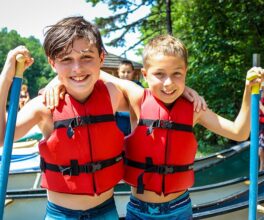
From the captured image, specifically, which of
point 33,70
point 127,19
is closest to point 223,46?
point 127,19

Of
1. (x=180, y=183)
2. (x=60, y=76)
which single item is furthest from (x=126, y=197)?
(x=60, y=76)

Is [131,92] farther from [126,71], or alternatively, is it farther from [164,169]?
[126,71]

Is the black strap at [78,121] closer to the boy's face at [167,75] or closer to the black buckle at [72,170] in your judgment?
the black buckle at [72,170]

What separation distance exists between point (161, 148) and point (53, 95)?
665 mm

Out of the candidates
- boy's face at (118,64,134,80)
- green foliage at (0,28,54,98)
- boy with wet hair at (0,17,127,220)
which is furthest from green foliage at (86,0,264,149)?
green foliage at (0,28,54,98)

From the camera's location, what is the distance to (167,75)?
1950mm

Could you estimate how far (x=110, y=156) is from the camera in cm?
194

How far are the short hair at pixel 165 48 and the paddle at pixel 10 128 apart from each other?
2.27 ft

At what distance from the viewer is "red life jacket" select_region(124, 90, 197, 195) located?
2020 mm

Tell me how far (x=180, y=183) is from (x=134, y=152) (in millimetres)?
316

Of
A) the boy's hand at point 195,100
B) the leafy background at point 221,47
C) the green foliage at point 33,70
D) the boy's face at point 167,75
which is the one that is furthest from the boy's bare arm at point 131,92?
the green foliage at point 33,70

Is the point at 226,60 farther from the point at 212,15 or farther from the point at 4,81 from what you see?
the point at 4,81

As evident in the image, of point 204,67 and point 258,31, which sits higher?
point 258,31

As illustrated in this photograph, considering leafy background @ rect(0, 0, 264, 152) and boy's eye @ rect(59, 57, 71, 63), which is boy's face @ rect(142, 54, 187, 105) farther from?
leafy background @ rect(0, 0, 264, 152)
